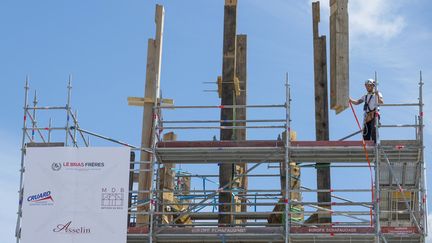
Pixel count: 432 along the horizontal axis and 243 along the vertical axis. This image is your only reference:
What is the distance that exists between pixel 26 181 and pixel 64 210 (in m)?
1.09

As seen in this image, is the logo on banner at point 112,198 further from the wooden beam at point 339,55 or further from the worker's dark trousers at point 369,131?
the worker's dark trousers at point 369,131

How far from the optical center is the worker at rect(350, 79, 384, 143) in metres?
23.1

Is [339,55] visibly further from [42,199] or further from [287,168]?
[42,199]

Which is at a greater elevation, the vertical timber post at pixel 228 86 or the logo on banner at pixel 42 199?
the vertical timber post at pixel 228 86

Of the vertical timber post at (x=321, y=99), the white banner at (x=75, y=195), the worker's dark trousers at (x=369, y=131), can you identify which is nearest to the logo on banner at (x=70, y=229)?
the white banner at (x=75, y=195)

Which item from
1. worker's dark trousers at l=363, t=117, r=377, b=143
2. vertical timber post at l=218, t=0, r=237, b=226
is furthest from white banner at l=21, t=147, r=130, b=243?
worker's dark trousers at l=363, t=117, r=377, b=143

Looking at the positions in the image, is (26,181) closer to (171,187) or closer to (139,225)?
(139,225)

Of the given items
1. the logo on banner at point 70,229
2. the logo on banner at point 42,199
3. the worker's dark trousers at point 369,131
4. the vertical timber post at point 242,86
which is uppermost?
the vertical timber post at point 242,86

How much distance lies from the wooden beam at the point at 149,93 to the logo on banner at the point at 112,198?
1555mm

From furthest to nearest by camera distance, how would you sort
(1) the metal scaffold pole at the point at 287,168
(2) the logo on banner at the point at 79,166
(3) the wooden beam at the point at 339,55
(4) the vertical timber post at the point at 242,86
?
(4) the vertical timber post at the point at 242,86
(3) the wooden beam at the point at 339,55
(2) the logo on banner at the point at 79,166
(1) the metal scaffold pole at the point at 287,168

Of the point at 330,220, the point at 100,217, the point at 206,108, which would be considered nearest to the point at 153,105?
the point at 206,108

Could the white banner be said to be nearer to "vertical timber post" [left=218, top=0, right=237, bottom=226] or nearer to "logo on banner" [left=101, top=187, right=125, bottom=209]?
"logo on banner" [left=101, top=187, right=125, bottom=209]

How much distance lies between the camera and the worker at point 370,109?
75.8 feet

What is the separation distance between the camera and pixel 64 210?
22.9 meters
